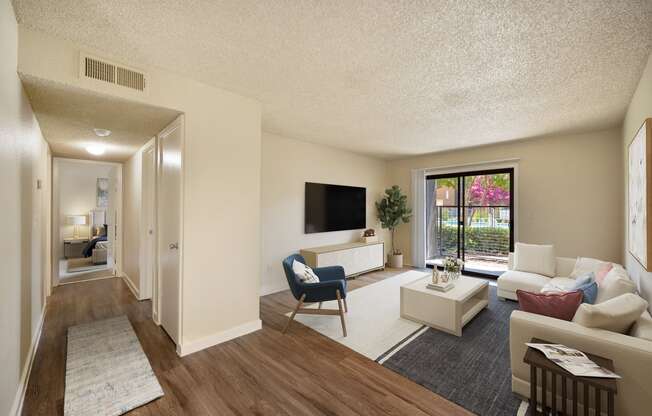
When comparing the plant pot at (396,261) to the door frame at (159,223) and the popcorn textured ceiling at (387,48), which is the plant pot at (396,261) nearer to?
the popcorn textured ceiling at (387,48)

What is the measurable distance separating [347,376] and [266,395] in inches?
25.5

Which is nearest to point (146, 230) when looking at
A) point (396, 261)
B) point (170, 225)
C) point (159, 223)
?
point (159, 223)

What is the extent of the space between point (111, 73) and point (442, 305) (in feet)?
12.5

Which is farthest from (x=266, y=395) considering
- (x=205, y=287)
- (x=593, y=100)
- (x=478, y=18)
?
(x=593, y=100)

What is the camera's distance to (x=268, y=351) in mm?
2568

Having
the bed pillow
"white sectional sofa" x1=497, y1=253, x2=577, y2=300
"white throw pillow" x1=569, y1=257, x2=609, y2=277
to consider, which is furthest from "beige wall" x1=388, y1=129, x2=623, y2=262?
the bed pillow

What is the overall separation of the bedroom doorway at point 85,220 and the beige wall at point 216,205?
366cm

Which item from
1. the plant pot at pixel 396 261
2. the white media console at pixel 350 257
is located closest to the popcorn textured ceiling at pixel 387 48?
the white media console at pixel 350 257

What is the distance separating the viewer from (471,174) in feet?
18.4

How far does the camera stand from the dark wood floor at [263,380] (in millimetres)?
1856

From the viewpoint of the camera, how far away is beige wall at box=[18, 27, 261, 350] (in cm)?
254

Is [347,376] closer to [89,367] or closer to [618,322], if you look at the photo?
[618,322]

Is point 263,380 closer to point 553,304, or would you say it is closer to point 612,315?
point 553,304

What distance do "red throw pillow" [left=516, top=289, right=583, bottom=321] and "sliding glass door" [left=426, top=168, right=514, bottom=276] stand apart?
3382 mm
